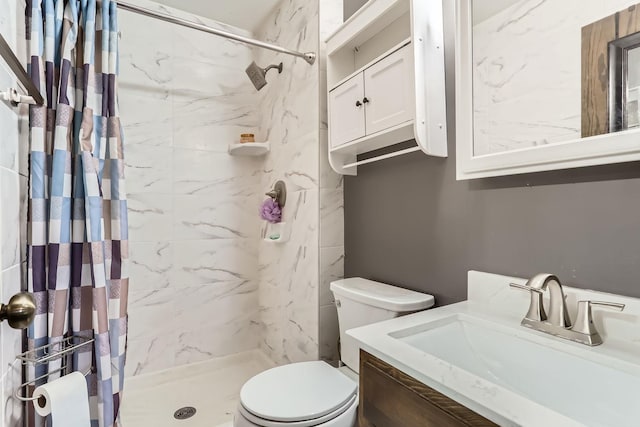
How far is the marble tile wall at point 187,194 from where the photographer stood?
6.53 feet

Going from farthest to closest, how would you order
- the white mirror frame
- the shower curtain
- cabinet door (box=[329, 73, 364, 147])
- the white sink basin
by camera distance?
cabinet door (box=[329, 73, 364, 147])
the shower curtain
the white mirror frame
the white sink basin

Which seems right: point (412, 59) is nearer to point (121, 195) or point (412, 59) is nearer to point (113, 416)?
point (121, 195)

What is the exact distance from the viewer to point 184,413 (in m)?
1.78

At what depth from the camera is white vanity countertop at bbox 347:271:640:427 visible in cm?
53

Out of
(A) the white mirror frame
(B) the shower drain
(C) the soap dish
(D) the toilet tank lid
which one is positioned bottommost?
(B) the shower drain

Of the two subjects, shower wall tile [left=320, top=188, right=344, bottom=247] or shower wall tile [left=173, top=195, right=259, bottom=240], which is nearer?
shower wall tile [left=320, top=188, right=344, bottom=247]

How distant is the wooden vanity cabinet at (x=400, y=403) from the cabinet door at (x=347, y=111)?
3.06 ft

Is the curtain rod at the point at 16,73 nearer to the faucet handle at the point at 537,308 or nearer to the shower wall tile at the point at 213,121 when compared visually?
the shower wall tile at the point at 213,121

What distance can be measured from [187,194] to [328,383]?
4.93 ft

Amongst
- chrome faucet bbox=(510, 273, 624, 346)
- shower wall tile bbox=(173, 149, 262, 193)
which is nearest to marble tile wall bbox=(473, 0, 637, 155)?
chrome faucet bbox=(510, 273, 624, 346)

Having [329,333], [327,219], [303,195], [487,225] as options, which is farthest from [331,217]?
[487,225]

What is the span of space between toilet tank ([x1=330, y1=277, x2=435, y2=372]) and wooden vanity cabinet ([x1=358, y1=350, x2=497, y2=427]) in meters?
0.38

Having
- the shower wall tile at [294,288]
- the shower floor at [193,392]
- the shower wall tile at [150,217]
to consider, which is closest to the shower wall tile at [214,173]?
the shower wall tile at [150,217]

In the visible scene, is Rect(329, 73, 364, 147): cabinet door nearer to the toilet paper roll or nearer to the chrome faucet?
the chrome faucet
